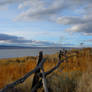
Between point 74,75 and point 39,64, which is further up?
point 39,64

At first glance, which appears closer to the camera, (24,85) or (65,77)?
(24,85)

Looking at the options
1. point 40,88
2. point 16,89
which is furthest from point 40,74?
point 16,89

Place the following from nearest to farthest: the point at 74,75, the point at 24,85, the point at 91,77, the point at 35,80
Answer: the point at 35,80 < the point at 24,85 < the point at 91,77 < the point at 74,75

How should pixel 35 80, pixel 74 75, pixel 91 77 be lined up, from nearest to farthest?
pixel 35 80
pixel 91 77
pixel 74 75

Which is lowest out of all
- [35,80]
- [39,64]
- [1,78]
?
[1,78]

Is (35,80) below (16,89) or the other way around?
the other way around

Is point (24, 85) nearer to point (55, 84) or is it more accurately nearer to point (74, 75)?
point (55, 84)

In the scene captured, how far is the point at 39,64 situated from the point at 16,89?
1.01 meters

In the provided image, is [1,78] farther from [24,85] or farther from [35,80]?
[35,80]

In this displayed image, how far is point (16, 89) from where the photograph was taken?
175 inches

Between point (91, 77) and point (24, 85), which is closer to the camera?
point (24, 85)

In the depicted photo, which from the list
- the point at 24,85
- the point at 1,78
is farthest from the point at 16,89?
the point at 1,78

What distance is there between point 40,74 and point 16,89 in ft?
2.85

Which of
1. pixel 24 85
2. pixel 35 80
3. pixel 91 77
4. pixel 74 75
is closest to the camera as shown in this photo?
pixel 35 80
